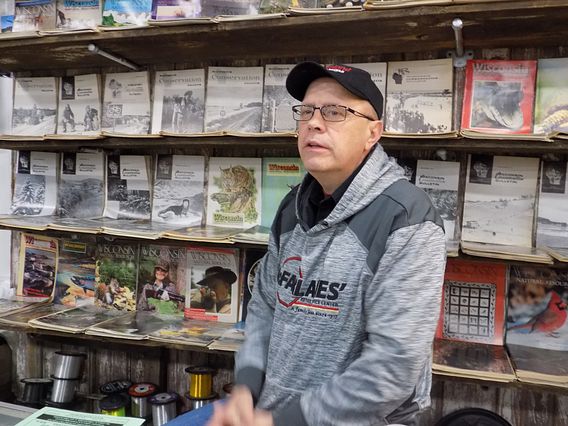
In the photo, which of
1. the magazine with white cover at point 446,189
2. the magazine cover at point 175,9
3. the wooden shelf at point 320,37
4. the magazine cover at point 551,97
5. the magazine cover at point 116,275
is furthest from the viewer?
the magazine cover at point 116,275

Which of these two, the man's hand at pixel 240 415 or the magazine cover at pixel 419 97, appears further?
the magazine cover at pixel 419 97

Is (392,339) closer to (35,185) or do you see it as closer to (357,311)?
(357,311)

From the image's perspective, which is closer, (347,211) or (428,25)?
(347,211)

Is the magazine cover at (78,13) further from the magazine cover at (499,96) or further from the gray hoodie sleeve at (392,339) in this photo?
the gray hoodie sleeve at (392,339)

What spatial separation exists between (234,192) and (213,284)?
37cm

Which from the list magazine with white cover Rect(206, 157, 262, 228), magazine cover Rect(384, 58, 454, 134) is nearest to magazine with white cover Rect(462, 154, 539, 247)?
magazine cover Rect(384, 58, 454, 134)

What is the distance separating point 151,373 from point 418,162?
1360 mm

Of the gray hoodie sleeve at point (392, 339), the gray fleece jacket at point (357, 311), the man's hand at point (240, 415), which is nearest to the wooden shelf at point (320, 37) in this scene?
the gray fleece jacket at point (357, 311)

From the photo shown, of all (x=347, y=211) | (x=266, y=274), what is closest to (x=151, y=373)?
(x=266, y=274)

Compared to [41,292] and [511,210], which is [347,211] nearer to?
[511,210]

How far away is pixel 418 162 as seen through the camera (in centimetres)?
155

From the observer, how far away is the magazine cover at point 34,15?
1829 mm

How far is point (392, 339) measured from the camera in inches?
34.6

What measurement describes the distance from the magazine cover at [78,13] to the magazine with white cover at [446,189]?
1.43m
